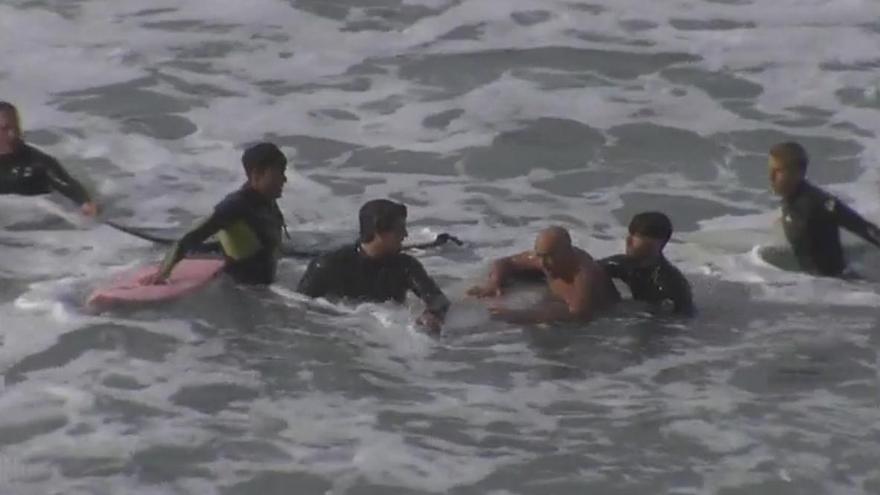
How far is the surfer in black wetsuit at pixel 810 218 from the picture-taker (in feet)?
27.3

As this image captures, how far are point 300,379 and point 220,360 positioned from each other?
432 mm

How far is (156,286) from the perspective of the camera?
802 cm

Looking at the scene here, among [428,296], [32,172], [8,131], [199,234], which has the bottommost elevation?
[428,296]

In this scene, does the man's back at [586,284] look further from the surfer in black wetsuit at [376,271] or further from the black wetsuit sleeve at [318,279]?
the black wetsuit sleeve at [318,279]

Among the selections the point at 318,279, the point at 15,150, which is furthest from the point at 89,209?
the point at 318,279

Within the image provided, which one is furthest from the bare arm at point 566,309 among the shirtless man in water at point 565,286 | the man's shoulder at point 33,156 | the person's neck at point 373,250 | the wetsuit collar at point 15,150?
the wetsuit collar at point 15,150

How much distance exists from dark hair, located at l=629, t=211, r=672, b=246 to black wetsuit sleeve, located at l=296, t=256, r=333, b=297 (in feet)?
4.86

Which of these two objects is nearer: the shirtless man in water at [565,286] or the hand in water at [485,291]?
the shirtless man in water at [565,286]

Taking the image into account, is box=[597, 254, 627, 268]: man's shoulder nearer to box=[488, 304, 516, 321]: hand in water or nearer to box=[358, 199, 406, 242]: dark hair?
box=[488, 304, 516, 321]: hand in water

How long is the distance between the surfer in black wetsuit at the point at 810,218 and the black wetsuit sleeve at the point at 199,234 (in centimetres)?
277

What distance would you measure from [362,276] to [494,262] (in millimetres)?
791

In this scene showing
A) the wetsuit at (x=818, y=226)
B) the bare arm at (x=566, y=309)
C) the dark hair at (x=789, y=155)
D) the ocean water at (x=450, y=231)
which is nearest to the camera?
the ocean water at (x=450, y=231)

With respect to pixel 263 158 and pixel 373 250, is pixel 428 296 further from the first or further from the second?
pixel 263 158

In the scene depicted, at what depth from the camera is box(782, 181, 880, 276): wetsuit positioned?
8391 mm
